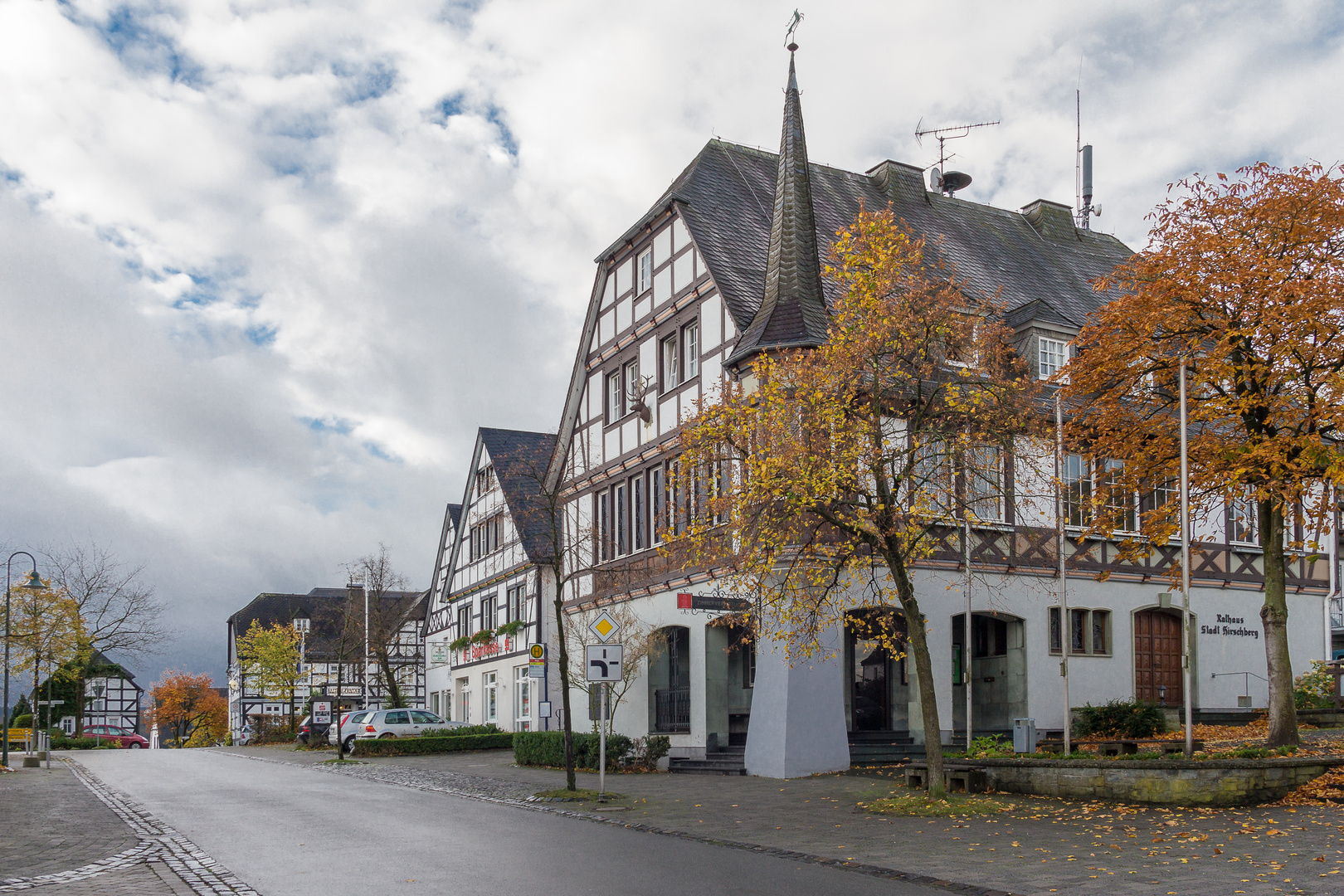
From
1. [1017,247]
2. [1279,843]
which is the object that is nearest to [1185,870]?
[1279,843]

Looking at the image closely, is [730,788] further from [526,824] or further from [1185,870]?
[1185,870]

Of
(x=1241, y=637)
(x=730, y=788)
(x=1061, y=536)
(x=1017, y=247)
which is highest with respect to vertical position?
(x=1017, y=247)

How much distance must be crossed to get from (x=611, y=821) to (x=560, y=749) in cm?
1168

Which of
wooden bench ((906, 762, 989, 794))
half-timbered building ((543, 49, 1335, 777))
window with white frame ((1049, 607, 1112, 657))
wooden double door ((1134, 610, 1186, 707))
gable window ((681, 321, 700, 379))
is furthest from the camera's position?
wooden double door ((1134, 610, 1186, 707))

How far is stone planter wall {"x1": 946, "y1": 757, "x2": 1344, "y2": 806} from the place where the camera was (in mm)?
16266

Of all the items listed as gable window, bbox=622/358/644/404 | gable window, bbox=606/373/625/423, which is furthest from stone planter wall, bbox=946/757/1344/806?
gable window, bbox=606/373/625/423

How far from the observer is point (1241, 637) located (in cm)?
3016

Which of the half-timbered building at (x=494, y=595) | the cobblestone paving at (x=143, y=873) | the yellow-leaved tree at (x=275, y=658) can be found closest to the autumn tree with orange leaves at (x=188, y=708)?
the yellow-leaved tree at (x=275, y=658)

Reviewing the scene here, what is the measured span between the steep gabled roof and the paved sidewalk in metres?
8.56

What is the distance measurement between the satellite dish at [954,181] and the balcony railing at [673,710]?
60.7ft

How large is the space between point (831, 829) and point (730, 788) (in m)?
6.27

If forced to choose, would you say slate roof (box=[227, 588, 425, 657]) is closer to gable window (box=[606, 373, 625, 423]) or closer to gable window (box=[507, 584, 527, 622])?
gable window (box=[507, 584, 527, 622])

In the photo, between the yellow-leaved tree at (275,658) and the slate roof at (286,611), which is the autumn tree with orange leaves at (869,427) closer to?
the yellow-leaved tree at (275,658)

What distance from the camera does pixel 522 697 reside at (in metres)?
45.0
